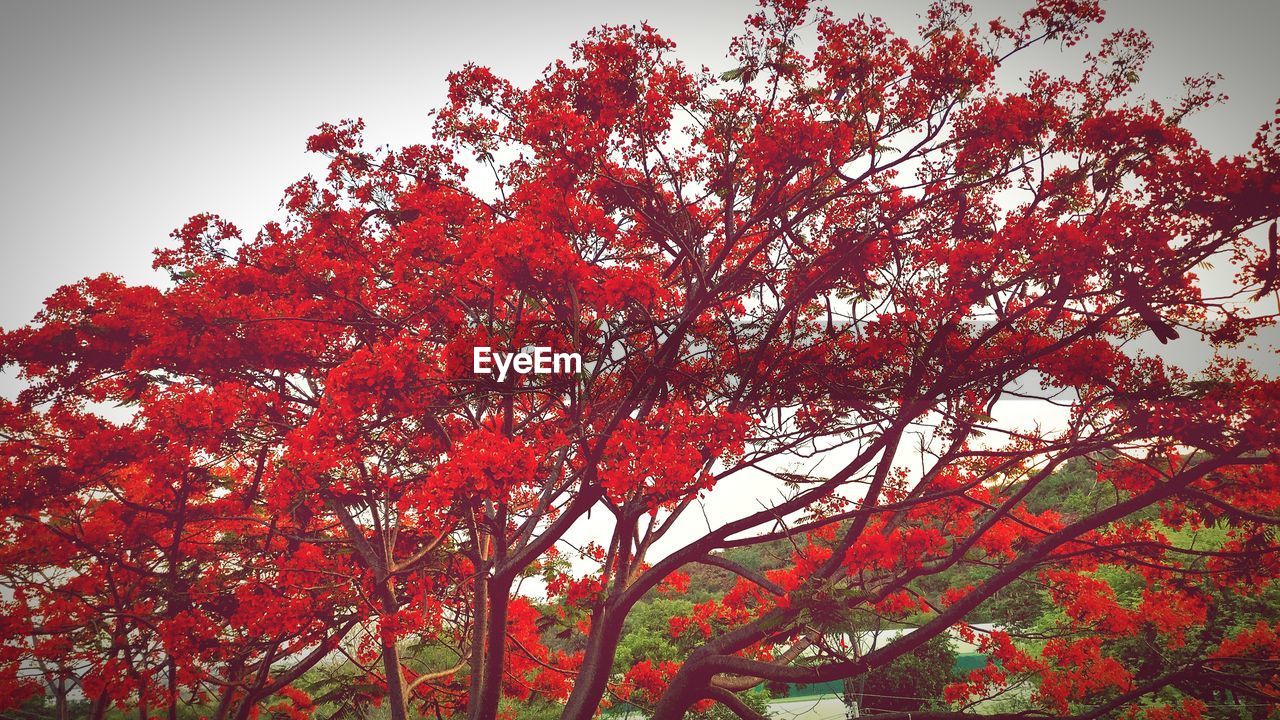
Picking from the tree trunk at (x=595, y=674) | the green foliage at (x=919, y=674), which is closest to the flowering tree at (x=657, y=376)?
the tree trunk at (x=595, y=674)

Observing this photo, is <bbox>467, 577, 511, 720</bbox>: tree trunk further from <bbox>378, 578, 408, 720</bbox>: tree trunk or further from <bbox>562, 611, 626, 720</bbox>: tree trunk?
<bbox>378, 578, 408, 720</bbox>: tree trunk

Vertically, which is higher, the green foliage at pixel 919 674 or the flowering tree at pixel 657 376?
the flowering tree at pixel 657 376

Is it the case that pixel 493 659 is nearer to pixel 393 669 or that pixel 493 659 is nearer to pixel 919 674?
pixel 393 669

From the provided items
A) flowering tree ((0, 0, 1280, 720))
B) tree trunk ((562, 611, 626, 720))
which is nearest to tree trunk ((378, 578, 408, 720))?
flowering tree ((0, 0, 1280, 720))

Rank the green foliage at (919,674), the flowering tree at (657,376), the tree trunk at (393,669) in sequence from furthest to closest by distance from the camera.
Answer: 1. the green foliage at (919,674)
2. the tree trunk at (393,669)
3. the flowering tree at (657,376)

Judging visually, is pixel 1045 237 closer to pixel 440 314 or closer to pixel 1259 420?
pixel 1259 420

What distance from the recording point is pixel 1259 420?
4137mm

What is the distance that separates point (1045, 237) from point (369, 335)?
6.34 m

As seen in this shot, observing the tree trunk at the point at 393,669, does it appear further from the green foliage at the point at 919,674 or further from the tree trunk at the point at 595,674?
the green foliage at the point at 919,674

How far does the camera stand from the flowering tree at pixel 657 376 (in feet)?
15.2

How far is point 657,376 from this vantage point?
16.8ft

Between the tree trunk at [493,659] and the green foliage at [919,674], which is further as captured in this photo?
the green foliage at [919,674]

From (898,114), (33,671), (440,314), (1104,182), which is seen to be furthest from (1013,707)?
(33,671)

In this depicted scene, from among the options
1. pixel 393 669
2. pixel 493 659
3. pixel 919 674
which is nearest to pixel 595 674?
pixel 493 659
